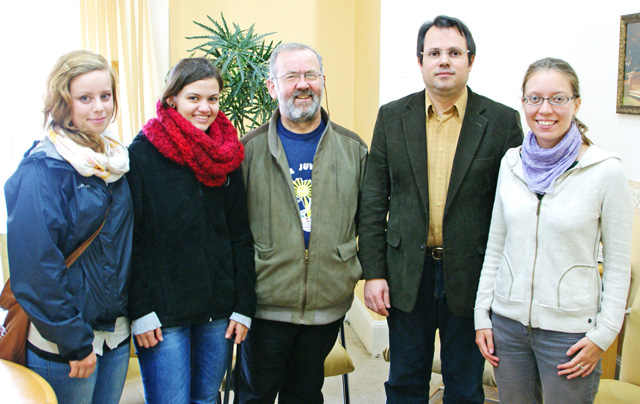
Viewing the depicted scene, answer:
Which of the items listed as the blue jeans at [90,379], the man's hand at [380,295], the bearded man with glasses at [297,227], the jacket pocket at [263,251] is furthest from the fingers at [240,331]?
the man's hand at [380,295]

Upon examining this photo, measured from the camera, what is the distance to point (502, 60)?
3.24 metres

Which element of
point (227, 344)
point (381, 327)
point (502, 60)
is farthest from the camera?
point (381, 327)

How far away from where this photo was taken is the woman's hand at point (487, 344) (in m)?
1.72

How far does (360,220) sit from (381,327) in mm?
1606

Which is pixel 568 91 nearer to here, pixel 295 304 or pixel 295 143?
pixel 295 143

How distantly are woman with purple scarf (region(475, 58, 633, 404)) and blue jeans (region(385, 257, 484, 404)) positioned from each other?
0.27 metres

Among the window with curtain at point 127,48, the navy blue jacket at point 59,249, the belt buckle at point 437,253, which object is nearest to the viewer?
the navy blue jacket at point 59,249

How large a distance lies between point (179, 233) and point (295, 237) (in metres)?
0.42

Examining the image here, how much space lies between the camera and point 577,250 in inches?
60.9

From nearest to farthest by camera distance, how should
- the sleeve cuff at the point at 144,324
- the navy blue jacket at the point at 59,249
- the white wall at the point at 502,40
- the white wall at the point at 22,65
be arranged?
the navy blue jacket at the point at 59,249 → the sleeve cuff at the point at 144,324 → the white wall at the point at 22,65 → the white wall at the point at 502,40

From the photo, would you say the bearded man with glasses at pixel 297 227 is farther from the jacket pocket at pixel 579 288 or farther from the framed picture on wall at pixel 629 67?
the framed picture on wall at pixel 629 67

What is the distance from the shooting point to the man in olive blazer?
1.88m

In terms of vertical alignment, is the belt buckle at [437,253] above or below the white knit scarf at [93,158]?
below

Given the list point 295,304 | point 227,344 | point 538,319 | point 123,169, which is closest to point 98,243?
point 123,169
